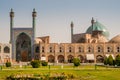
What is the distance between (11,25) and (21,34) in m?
3.61

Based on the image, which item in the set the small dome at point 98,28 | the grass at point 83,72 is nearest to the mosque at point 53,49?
the small dome at point 98,28

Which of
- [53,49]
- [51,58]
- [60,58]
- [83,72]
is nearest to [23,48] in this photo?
[51,58]

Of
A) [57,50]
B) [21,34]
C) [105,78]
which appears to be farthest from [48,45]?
[105,78]

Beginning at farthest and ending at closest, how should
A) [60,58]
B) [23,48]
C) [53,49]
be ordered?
[23,48]
[60,58]
[53,49]

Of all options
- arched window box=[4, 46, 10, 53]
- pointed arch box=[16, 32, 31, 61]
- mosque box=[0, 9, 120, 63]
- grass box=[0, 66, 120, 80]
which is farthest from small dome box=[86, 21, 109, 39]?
grass box=[0, 66, 120, 80]

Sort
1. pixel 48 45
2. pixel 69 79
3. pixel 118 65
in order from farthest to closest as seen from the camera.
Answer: pixel 48 45 < pixel 118 65 < pixel 69 79

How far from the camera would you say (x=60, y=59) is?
8731 centimetres

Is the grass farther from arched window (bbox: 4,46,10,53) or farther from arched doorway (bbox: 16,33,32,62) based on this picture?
arched doorway (bbox: 16,33,32,62)

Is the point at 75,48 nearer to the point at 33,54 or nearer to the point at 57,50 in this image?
the point at 57,50

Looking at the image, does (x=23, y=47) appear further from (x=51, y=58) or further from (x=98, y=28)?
(x=98, y=28)

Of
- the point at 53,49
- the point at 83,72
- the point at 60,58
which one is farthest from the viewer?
the point at 60,58

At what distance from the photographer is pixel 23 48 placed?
8975 cm

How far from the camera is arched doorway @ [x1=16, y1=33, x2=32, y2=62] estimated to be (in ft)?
292

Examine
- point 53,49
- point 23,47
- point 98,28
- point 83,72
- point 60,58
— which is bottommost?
point 83,72
